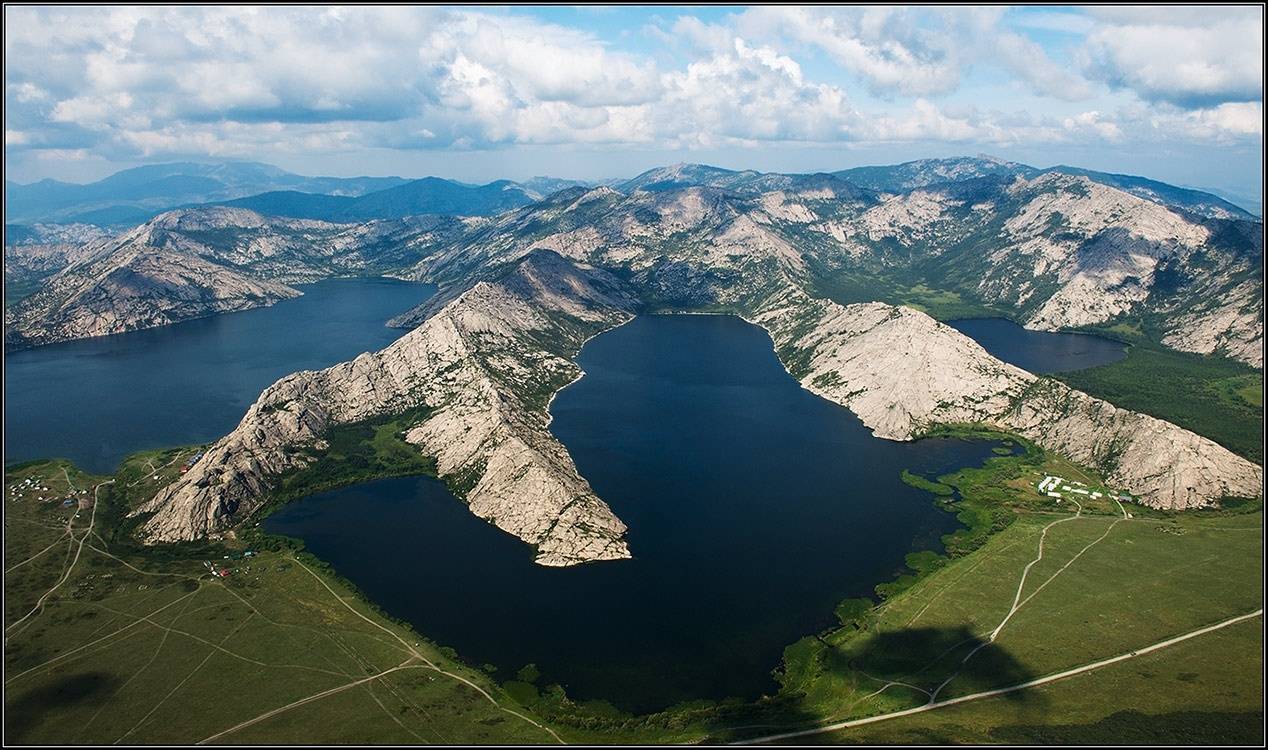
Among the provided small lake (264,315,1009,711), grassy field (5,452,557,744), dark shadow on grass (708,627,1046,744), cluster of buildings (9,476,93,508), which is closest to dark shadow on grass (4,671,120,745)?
grassy field (5,452,557,744)

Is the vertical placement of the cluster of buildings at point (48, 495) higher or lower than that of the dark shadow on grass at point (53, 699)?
higher

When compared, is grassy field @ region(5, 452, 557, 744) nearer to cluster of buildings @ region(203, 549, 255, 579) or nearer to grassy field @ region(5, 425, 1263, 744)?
Answer: grassy field @ region(5, 425, 1263, 744)

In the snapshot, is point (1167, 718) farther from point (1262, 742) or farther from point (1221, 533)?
point (1221, 533)

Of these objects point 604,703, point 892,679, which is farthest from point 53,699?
point 892,679

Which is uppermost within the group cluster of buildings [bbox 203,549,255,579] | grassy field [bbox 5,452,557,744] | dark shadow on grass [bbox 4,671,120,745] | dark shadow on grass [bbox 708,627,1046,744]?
dark shadow on grass [bbox 708,627,1046,744]

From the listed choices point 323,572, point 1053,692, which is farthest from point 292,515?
point 1053,692

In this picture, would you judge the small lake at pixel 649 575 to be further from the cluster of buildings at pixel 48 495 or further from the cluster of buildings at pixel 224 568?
the cluster of buildings at pixel 48 495

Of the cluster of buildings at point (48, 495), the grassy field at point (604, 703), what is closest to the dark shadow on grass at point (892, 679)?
the grassy field at point (604, 703)
